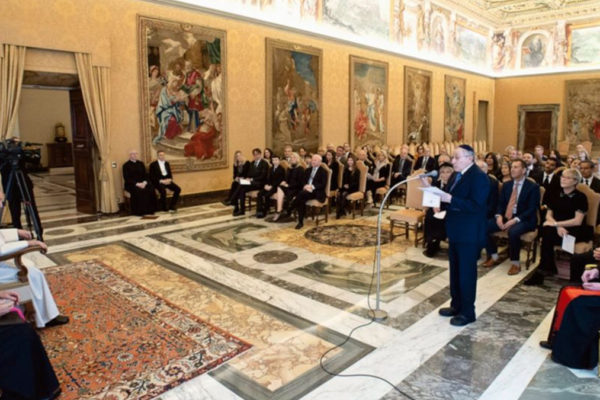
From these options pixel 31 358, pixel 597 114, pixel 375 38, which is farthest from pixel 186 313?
pixel 597 114

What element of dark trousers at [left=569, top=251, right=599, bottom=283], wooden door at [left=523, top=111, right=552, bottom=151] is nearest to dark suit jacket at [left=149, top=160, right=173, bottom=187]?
dark trousers at [left=569, top=251, right=599, bottom=283]

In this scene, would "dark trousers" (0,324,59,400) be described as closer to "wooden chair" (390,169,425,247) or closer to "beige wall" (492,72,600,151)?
"wooden chair" (390,169,425,247)

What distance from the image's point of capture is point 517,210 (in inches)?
249

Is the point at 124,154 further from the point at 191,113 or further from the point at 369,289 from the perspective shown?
the point at 369,289

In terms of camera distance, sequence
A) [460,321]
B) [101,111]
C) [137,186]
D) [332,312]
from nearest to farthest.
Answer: [460,321]
[332,312]
[101,111]
[137,186]

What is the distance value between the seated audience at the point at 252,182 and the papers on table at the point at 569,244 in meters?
6.19

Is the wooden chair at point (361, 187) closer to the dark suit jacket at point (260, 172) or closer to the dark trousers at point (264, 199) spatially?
the dark trousers at point (264, 199)

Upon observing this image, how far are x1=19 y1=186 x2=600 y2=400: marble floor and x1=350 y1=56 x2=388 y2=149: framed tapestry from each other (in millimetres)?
7967

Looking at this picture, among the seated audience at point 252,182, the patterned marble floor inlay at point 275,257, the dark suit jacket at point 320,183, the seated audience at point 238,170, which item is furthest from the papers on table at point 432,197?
the seated audience at point 238,170

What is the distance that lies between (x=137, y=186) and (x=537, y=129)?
20112 mm

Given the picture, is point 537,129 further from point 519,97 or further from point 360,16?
point 360,16

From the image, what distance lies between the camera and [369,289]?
5566mm

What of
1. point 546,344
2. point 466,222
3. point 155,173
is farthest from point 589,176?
point 155,173

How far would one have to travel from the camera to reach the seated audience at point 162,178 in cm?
1023
